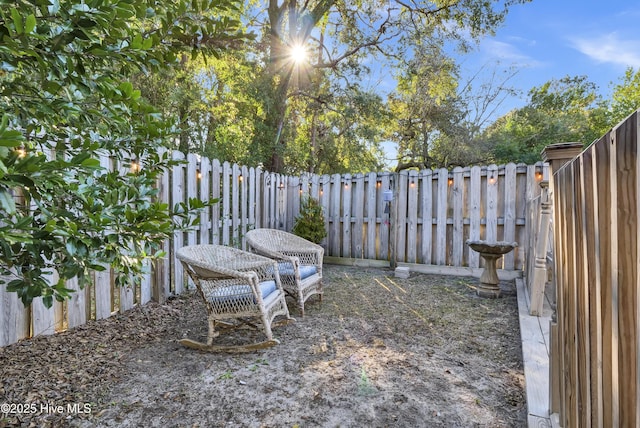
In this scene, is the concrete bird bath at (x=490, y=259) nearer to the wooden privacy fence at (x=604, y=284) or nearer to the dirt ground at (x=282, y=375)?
the dirt ground at (x=282, y=375)

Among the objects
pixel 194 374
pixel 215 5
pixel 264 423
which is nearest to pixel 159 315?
pixel 194 374

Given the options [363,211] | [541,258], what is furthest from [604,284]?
[363,211]

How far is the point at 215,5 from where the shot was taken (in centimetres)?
126

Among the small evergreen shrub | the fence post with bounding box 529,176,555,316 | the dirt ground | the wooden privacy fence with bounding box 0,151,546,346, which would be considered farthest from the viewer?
the small evergreen shrub

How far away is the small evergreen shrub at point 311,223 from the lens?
216 inches

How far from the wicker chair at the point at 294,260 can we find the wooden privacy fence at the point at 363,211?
28.1 inches

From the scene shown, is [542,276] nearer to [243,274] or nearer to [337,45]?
[243,274]

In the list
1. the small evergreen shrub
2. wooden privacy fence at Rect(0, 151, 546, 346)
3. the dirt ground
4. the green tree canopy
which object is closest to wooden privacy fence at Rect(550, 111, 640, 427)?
the dirt ground

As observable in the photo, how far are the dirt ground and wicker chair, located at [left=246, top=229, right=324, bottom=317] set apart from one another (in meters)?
0.30

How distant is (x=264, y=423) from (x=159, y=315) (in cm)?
193

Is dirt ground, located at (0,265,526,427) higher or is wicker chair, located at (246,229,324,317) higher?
wicker chair, located at (246,229,324,317)

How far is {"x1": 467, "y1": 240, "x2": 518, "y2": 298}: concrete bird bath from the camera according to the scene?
3.71 m

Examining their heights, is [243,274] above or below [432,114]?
below

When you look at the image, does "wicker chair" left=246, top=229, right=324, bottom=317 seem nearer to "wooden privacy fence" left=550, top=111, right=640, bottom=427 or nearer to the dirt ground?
the dirt ground
